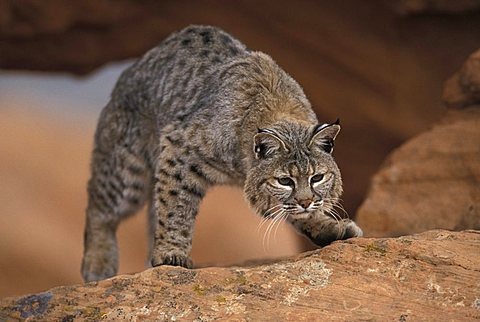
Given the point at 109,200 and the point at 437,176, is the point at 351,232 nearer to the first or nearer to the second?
the point at 437,176

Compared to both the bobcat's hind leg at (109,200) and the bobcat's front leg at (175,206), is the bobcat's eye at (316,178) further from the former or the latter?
the bobcat's hind leg at (109,200)

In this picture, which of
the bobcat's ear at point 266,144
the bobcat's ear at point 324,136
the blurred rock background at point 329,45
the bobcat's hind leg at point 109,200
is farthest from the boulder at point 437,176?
the bobcat's ear at point 266,144

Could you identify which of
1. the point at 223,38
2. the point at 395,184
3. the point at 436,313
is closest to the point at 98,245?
the point at 223,38

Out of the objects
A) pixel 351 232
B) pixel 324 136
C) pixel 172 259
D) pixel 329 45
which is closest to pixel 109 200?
pixel 172 259

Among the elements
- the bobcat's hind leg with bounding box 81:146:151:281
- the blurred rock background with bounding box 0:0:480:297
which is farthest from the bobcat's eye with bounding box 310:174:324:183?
the blurred rock background with bounding box 0:0:480:297

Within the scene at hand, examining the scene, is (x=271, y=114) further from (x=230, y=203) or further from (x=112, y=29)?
(x=230, y=203)

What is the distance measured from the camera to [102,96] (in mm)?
17953

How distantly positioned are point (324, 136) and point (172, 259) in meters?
1.36

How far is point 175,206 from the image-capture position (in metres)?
6.28

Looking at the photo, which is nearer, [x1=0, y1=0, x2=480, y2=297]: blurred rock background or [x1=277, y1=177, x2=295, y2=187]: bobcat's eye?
[x1=277, y1=177, x2=295, y2=187]: bobcat's eye

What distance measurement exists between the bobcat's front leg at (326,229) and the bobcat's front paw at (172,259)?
0.82 meters

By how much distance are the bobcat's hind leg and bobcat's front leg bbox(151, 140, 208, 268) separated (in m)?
1.05

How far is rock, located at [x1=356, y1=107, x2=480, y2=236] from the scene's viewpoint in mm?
7168

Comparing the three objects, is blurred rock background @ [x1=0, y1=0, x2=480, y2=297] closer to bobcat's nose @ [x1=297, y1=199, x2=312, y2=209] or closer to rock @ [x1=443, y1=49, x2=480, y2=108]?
rock @ [x1=443, y1=49, x2=480, y2=108]
